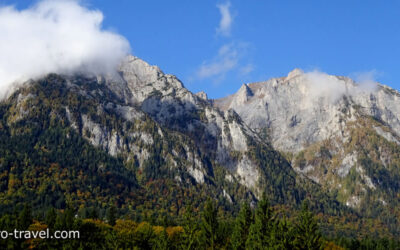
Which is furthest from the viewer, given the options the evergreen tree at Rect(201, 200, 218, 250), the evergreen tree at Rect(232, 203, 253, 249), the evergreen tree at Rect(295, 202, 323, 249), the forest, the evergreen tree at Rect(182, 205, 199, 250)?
the evergreen tree at Rect(232, 203, 253, 249)

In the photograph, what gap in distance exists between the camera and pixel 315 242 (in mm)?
95375

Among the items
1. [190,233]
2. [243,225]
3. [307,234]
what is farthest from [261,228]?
[190,233]

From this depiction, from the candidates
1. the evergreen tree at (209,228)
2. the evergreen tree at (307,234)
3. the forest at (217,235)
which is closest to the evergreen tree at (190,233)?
the forest at (217,235)

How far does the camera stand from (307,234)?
313ft

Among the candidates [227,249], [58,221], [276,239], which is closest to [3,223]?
[58,221]

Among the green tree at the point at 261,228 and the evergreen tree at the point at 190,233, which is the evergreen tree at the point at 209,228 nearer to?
the evergreen tree at the point at 190,233

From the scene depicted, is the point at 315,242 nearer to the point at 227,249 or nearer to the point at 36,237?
the point at 227,249

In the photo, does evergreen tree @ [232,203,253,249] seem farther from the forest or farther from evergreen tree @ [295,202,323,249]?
evergreen tree @ [295,202,323,249]

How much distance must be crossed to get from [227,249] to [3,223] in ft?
232

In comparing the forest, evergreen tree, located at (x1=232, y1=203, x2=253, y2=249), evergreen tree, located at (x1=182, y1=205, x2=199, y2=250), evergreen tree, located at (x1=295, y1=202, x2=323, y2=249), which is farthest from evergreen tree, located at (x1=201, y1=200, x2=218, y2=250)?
evergreen tree, located at (x1=295, y1=202, x2=323, y2=249)

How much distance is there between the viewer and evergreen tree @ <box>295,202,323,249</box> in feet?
311

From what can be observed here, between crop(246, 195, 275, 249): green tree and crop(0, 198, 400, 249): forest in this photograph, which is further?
crop(246, 195, 275, 249): green tree

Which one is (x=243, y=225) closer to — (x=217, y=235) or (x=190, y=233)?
(x=217, y=235)

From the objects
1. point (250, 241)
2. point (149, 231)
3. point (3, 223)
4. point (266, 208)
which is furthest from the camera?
point (149, 231)
